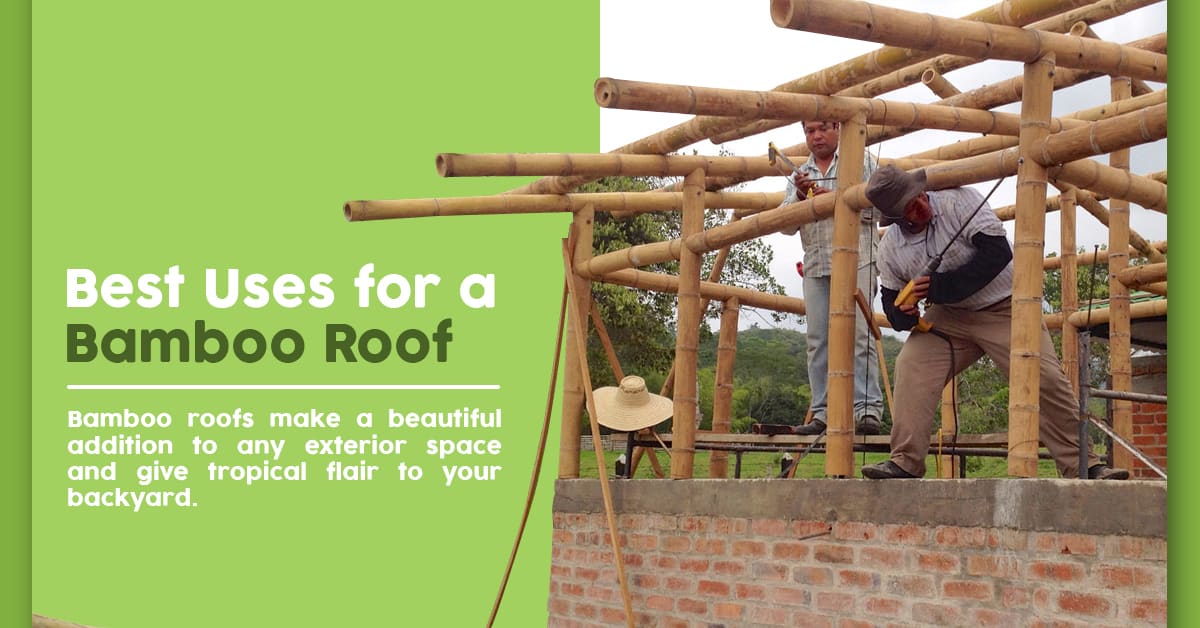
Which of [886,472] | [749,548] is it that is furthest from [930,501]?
[749,548]

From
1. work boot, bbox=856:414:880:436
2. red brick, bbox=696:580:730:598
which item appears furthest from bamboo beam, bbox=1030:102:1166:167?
red brick, bbox=696:580:730:598

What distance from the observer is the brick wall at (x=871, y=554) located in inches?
199

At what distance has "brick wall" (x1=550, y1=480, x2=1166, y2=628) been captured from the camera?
5059 millimetres

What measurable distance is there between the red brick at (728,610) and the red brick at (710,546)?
0.25m

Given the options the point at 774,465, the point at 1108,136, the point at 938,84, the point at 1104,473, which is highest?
the point at 938,84

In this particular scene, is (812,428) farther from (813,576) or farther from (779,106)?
(779,106)

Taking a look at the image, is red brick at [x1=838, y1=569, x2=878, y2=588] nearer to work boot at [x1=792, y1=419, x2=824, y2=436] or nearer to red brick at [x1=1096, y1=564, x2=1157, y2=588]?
red brick at [x1=1096, y1=564, x2=1157, y2=588]

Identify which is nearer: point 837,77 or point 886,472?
point 886,472

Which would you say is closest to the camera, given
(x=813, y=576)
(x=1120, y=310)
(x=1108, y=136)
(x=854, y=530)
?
(x=1108, y=136)

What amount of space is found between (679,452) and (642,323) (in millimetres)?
13043

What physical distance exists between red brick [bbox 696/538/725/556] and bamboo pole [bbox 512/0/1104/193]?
2156 millimetres

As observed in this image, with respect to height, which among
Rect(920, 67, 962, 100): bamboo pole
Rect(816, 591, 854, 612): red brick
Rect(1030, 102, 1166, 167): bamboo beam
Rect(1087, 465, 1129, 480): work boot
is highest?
Rect(920, 67, 962, 100): bamboo pole

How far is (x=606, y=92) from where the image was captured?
6324 millimetres

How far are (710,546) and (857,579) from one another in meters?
1.19
